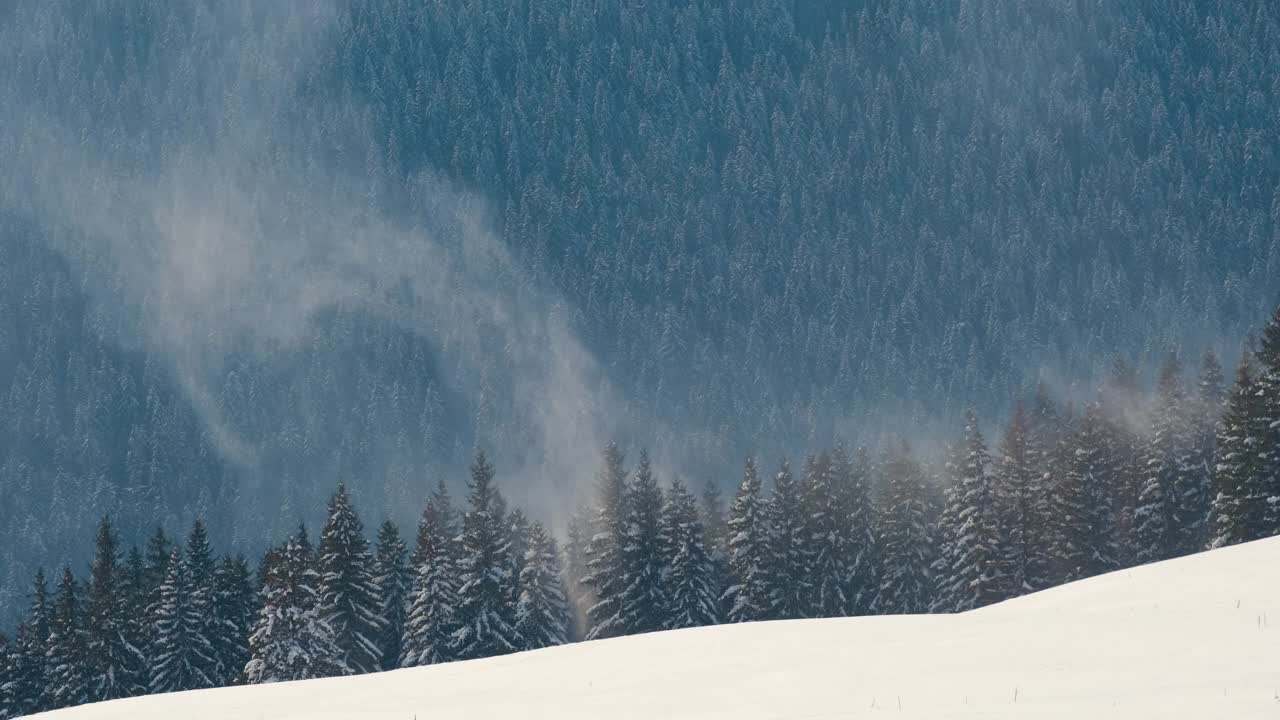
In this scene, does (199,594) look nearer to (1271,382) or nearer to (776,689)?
(1271,382)

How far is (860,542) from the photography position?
193 feet

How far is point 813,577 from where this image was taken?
188 feet

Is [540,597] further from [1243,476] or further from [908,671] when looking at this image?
[908,671]

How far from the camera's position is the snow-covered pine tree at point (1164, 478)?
5691 centimetres

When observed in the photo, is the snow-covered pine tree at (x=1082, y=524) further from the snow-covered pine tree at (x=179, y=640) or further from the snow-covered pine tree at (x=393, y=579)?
the snow-covered pine tree at (x=179, y=640)

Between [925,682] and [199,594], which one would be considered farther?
[199,594]

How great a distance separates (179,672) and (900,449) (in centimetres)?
3276

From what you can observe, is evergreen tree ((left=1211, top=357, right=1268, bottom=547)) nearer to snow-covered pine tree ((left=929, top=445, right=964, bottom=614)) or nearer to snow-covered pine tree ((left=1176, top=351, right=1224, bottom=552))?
snow-covered pine tree ((left=1176, top=351, right=1224, bottom=552))

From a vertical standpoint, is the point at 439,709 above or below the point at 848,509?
above

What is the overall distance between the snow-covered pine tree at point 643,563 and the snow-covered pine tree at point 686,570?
333mm

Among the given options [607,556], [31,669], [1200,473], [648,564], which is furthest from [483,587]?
[1200,473]

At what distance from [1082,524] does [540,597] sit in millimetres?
22075

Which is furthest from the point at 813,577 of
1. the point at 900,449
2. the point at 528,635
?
the point at 528,635

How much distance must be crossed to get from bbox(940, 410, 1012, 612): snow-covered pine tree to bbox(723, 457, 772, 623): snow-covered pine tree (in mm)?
7749
